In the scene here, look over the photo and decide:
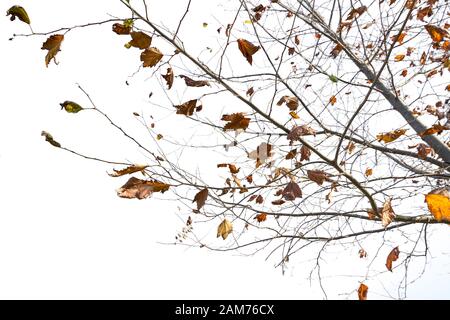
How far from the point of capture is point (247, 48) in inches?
57.4

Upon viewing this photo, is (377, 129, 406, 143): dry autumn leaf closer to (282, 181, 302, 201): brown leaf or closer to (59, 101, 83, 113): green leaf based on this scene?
(282, 181, 302, 201): brown leaf

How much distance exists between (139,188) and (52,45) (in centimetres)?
64

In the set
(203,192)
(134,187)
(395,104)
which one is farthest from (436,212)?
(395,104)

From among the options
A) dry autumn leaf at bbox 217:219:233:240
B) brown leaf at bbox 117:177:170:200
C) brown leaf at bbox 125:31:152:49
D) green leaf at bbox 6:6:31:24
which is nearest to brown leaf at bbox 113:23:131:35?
brown leaf at bbox 125:31:152:49

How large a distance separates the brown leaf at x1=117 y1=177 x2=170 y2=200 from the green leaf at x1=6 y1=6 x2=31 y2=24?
615 mm

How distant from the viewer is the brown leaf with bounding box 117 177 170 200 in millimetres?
1244

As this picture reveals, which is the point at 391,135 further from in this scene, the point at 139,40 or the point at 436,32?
the point at 139,40

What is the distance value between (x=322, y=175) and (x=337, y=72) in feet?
6.53

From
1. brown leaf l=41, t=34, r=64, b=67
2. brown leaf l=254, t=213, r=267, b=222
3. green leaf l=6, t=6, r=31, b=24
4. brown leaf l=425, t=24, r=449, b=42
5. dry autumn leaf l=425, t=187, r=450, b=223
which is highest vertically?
brown leaf l=425, t=24, r=449, b=42

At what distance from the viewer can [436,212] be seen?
4.86 ft

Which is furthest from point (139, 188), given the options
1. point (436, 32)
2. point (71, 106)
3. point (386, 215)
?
point (436, 32)

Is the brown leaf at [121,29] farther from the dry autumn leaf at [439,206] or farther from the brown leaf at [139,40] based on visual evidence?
the dry autumn leaf at [439,206]

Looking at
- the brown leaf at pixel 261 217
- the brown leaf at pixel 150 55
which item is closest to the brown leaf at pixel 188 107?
the brown leaf at pixel 150 55

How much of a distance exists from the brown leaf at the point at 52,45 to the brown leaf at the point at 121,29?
200mm
